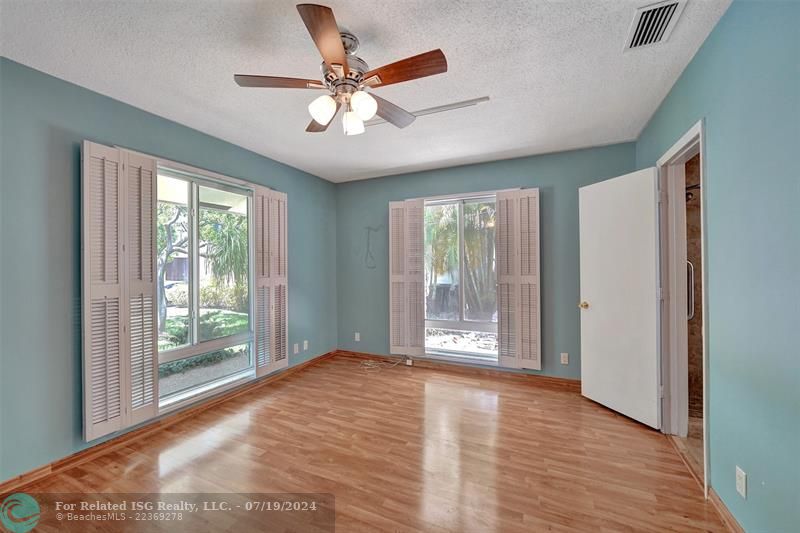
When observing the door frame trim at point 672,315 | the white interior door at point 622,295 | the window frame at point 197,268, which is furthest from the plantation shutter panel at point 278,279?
the door frame trim at point 672,315

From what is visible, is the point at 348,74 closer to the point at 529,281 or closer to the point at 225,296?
the point at 225,296

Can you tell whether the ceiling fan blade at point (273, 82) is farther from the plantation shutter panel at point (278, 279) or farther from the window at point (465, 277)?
the window at point (465, 277)

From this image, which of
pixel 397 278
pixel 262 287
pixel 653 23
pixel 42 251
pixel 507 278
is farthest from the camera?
pixel 397 278

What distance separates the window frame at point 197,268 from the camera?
2.85m

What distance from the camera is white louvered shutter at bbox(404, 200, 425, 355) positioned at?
427cm

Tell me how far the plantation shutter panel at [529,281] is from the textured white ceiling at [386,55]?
35.6 inches

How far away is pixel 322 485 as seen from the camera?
1.94 meters

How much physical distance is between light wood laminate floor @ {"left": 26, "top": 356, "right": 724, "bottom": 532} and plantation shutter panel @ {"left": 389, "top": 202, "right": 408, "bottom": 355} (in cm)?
120

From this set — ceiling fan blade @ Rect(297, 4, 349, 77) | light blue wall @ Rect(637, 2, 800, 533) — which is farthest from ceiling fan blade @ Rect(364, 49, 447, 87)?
light blue wall @ Rect(637, 2, 800, 533)

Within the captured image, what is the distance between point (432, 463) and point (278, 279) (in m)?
2.66

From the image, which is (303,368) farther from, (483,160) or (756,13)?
(756,13)

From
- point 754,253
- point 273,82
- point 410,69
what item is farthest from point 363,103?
point 754,253

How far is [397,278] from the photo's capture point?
14.4ft

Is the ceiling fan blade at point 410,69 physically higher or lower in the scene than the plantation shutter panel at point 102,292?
higher
